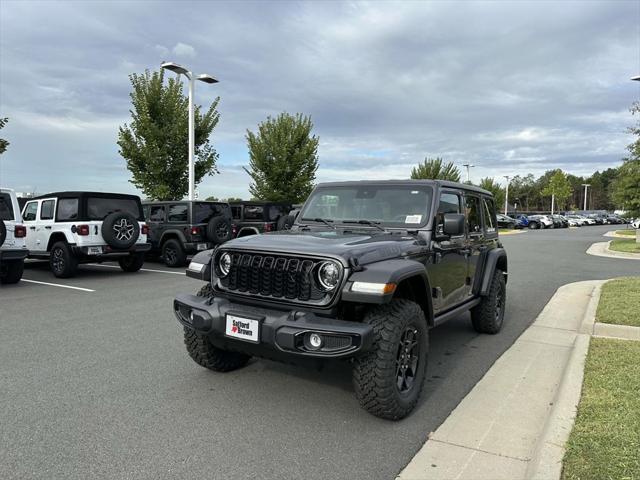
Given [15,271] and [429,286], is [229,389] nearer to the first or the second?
[429,286]

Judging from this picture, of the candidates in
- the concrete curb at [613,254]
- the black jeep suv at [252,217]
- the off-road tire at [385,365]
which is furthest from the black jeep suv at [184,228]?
the concrete curb at [613,254]

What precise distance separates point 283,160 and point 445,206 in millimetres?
19308

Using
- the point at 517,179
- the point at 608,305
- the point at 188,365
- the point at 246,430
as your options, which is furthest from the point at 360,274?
the point at 517,179

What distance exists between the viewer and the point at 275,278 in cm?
355

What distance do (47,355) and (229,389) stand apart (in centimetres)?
221

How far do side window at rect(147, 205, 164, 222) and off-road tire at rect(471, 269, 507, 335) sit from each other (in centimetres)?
953

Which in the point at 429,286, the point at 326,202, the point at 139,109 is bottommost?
the point at 429,286

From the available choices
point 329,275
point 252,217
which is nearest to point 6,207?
point 252,217

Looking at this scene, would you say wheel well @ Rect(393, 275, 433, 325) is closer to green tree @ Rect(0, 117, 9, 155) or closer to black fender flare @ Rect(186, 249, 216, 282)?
black fender flare @ Rect(186, 249, 216, 282)

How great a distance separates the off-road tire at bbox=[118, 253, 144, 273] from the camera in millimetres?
11531

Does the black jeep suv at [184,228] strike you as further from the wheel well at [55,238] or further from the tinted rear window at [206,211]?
the wheel well at [55,238]

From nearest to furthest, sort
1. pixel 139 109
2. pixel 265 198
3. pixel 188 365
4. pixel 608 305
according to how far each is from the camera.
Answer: pixel 188 365 < pixel 608 305 < pixel 139 109 < pixel 265 198

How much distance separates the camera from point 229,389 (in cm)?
403

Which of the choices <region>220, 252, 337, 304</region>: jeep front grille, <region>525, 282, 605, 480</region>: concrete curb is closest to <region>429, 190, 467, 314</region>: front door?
<region>525, 282, 605, 480</region>: concrete curb
